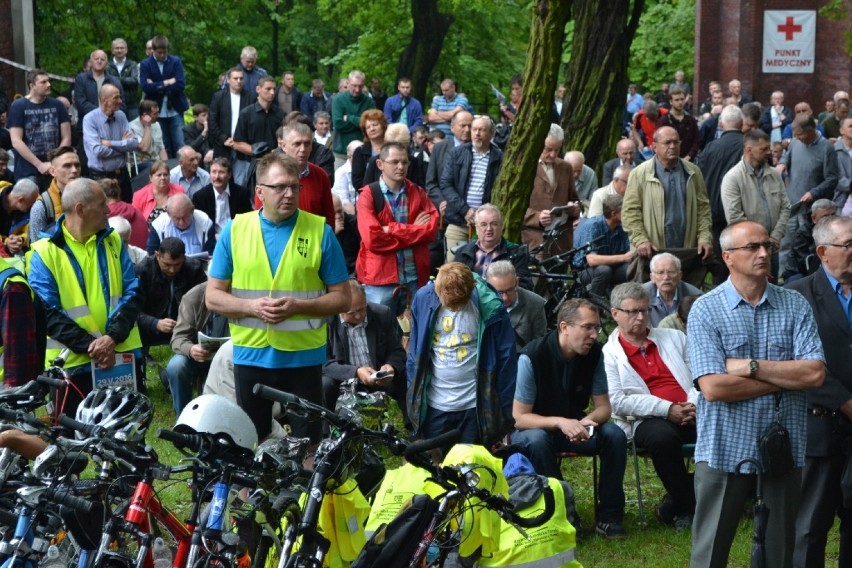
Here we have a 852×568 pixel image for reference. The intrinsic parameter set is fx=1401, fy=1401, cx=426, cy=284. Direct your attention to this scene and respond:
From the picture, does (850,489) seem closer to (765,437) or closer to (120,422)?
(765,437)

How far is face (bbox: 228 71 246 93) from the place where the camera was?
17609mm

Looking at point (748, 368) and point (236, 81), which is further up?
point (236, 81)

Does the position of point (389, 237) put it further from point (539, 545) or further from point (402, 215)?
point (539, 545)

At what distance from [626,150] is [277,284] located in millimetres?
8187

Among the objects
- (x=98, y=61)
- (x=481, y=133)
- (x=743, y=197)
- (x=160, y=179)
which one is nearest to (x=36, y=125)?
(x=98, y=61)

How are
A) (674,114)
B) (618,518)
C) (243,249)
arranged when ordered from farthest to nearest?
(674,114) → (618,518) → (243,249)

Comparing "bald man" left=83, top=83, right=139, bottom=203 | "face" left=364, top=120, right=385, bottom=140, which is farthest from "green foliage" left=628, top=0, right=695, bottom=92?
"face" left=364, top=120, right=385, bottom=140

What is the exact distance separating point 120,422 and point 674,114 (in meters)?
16.9

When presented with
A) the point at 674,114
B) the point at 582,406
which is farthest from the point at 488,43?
the point at 582,406

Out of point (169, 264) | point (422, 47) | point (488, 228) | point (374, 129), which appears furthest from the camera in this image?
point (422, 47)

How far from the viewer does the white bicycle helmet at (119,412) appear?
5973 mm

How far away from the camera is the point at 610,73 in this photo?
16.7m

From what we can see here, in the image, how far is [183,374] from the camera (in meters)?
11.0

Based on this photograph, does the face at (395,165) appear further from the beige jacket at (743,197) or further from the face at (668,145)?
the beige jacket at (743,197)
